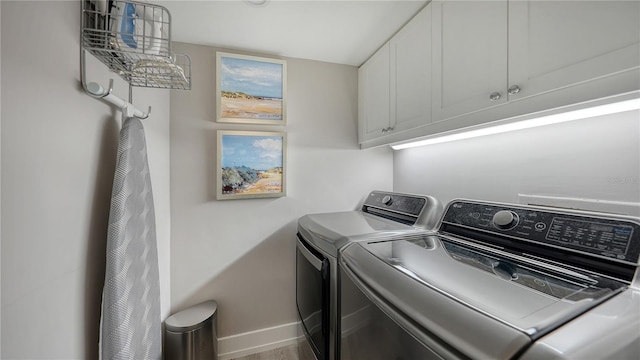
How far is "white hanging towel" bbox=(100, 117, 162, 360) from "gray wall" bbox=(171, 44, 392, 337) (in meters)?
0.58

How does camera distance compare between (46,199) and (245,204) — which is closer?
(46,199)

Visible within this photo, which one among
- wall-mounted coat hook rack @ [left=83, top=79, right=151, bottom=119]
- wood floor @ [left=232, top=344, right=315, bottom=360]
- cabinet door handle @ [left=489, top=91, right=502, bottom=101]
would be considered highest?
cabinet door handle @ [left=489, top=91, right=502, bottom=101]

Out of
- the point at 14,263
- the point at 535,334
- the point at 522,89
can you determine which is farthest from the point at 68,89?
the point at 522,89

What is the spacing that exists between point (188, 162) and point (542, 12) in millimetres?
1919

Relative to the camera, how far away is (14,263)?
0.53m

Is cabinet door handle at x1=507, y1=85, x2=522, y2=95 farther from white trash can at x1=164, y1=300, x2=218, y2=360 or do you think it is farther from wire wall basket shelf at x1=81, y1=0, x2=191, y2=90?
white trash can at x1=164, y1=300, x2=218, y2=360

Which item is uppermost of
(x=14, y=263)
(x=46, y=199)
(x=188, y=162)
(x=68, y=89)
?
(x=68, y=89)

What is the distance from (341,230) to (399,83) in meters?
0.98

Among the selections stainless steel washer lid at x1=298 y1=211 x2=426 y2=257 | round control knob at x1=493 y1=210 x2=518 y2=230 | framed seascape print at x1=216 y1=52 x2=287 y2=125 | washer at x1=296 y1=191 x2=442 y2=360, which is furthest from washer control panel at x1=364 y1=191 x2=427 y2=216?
framed seascape print at x1=216 y1=52 x2=287 y2=125

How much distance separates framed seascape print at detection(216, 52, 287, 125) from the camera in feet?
5.45

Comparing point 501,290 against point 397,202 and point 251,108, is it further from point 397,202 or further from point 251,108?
point 251,108

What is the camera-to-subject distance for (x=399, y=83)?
4.72 ft

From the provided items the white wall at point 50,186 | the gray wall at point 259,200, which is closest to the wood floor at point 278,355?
the gray wall at point 259,200

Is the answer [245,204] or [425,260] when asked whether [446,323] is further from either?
[245,204]
